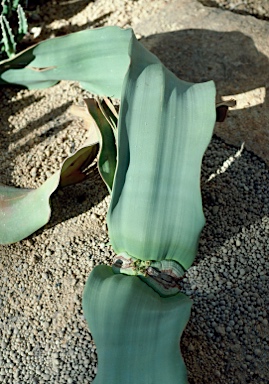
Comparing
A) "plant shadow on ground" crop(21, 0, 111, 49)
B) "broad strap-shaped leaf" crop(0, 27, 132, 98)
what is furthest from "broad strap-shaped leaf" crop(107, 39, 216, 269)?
"plant shadow on ground" crop(21, 0, 111, 49)

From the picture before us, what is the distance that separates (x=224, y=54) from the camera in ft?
5.82

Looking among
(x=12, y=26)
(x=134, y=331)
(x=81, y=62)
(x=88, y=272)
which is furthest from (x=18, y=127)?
(x=134, y=331)

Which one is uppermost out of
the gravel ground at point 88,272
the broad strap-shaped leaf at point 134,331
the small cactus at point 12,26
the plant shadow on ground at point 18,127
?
the small cactus at point 12,26

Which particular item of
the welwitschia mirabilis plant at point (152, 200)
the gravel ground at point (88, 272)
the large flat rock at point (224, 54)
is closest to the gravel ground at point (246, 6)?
the large flat rock at point (224, 54)

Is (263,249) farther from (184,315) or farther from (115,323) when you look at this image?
(115,323)

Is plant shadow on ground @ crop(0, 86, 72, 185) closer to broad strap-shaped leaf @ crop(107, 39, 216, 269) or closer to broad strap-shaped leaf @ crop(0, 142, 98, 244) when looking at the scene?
broad strap-shaped leaf @ crop(0, 142, 98, 244)

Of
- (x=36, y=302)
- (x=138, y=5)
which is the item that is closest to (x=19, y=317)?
(x=36, y=302)

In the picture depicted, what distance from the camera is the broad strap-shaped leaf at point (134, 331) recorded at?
1.17 metres

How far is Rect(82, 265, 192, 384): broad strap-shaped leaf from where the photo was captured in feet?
3.82

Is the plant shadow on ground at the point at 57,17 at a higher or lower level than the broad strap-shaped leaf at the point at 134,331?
higher

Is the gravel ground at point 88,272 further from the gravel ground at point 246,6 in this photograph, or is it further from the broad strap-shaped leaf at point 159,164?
the gravel ground at point 246,6

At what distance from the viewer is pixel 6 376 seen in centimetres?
133

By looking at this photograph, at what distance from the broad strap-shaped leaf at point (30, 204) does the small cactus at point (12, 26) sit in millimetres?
502

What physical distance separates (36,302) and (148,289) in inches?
A: 11.4
